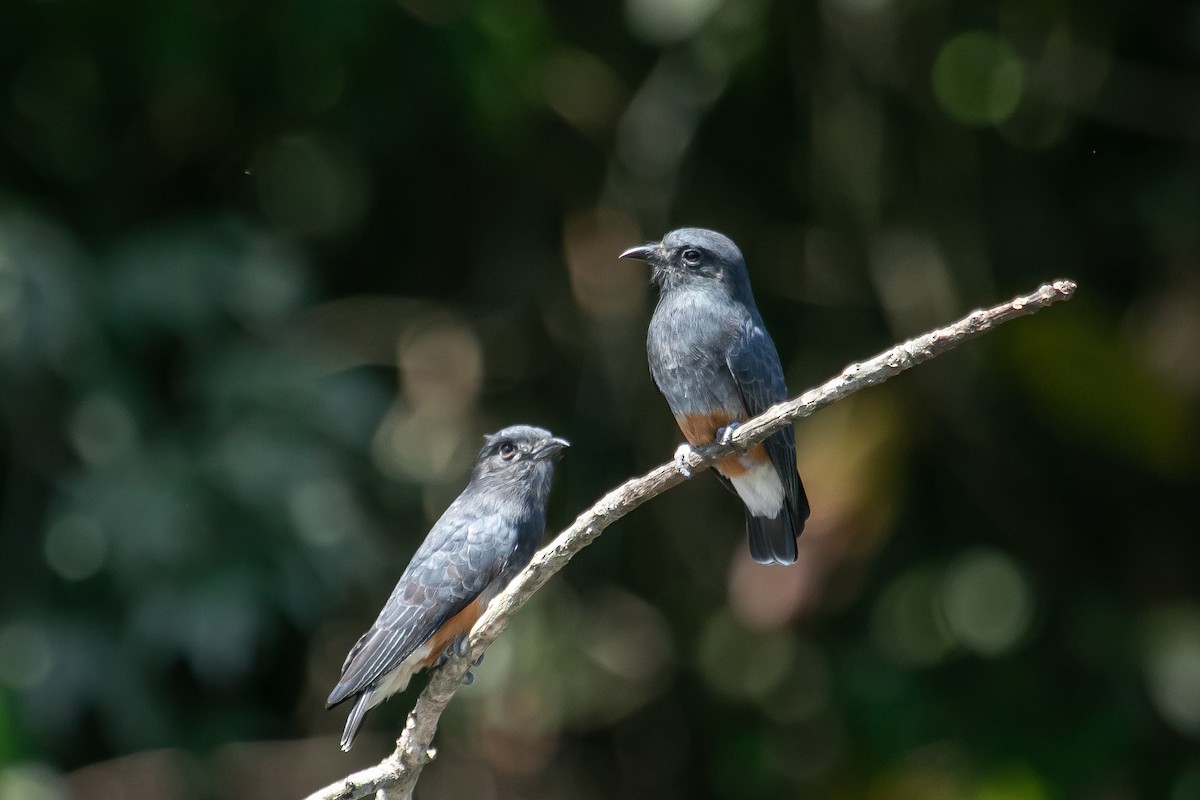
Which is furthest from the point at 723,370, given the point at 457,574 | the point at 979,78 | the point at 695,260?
the point at 979,78

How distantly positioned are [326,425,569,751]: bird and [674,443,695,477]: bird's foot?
22.0 inches

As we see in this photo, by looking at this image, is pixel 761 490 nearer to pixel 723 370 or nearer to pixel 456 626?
pixel 723 370

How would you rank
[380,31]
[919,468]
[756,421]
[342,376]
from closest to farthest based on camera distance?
[756,421] < [342,376] < [380,31] < [919,468]

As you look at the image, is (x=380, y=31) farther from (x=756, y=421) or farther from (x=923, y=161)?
(x=756, y=421)

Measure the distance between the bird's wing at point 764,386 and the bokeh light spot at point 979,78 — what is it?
2.25m

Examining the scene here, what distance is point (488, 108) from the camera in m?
5.74

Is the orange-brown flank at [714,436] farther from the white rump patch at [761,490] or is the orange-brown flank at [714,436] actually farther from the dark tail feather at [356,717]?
the dark tail feather at [356,717]

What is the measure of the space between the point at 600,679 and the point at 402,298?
207 centimetres

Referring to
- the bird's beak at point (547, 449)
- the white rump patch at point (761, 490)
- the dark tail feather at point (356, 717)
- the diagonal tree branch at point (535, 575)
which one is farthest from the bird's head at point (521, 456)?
the diagonal tree branch at point (535, 575)

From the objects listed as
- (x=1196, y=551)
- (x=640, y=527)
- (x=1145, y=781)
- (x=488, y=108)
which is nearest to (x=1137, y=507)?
(x=1196, y=551)

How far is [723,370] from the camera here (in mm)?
3965

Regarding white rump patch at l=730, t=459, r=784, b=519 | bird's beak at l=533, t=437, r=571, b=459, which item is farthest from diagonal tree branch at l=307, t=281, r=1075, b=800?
bird's beak at l=533, t=437, r=571, b=459

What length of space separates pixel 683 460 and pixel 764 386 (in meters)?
0.67

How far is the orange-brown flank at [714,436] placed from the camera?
13.0 feet
